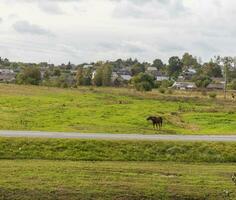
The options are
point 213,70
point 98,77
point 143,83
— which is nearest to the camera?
point 143,83

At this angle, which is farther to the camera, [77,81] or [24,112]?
[77,81]

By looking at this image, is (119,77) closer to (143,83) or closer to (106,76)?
(106,76)

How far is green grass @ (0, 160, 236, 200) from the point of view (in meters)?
18.0

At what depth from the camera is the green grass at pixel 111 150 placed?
84.4ft

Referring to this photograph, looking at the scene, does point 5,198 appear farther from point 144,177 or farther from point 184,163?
point 184,163

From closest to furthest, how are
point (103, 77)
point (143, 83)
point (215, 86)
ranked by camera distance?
1. point (143, 83)
2. point (103, 77)
3. point (215, 86)

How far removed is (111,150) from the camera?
26672 mm

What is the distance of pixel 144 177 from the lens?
20.5 metres

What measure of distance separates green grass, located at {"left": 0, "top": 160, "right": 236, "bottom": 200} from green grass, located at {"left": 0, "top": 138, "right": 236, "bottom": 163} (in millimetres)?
2176

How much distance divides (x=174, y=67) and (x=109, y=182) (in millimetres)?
176182

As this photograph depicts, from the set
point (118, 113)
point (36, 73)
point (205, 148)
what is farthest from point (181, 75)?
point (205, 148)

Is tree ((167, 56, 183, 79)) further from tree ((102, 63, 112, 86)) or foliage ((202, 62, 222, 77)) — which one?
tree ((102, 63, 112, 86))

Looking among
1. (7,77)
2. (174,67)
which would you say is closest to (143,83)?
(7,77)

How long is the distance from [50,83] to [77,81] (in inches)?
740
